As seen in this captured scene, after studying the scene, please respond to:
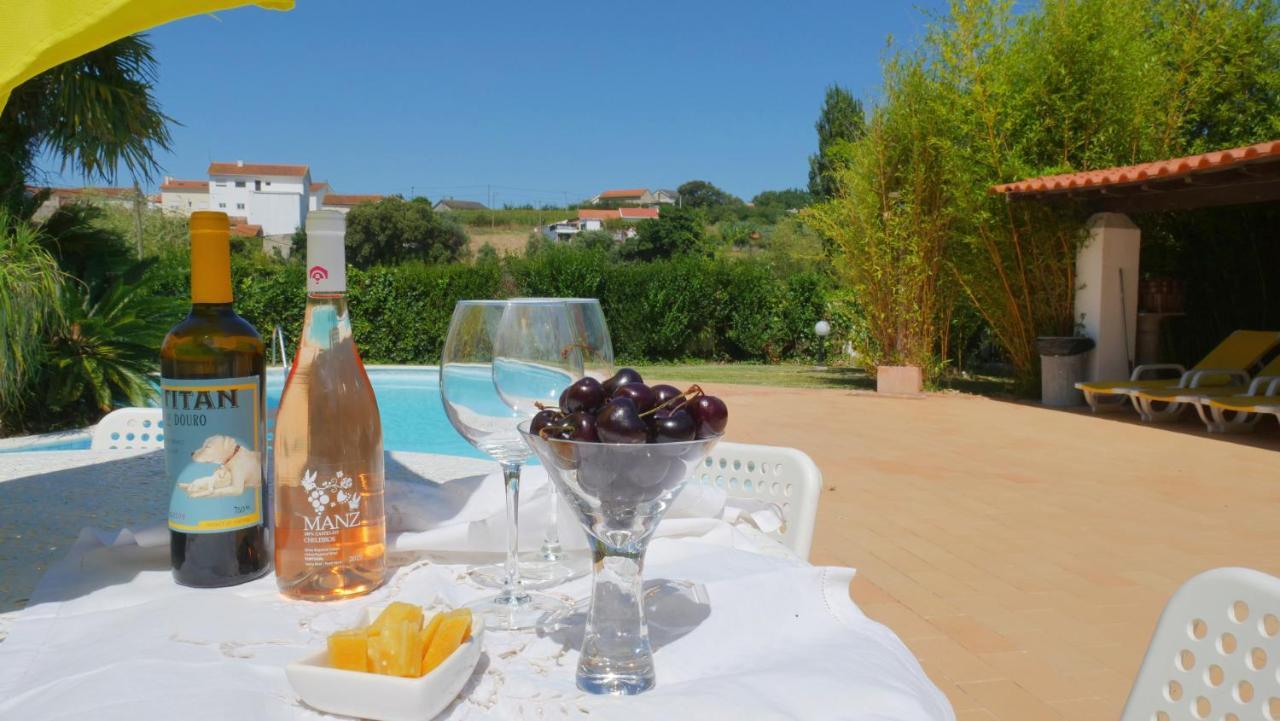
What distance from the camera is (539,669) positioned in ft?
2.47

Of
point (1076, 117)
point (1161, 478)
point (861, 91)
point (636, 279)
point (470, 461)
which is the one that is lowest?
point (1161, 478)

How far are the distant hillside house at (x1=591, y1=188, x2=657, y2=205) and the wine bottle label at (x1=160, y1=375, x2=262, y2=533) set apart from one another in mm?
98270

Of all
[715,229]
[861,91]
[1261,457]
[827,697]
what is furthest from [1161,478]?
[715,229]

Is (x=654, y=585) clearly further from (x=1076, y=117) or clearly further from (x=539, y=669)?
(x=1076, y=117)

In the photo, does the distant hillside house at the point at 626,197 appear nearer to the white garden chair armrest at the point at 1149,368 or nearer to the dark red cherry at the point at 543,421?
the white garden chair armrest at the point at 1149,368

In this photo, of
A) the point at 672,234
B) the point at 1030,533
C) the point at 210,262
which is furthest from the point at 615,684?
the point at 672,234

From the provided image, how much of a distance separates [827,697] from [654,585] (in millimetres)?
319

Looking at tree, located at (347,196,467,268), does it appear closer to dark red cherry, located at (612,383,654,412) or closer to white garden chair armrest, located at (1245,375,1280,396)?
white garden chair armrest, located at (1245,375,1280,396)

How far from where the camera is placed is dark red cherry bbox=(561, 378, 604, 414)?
29.7 inches

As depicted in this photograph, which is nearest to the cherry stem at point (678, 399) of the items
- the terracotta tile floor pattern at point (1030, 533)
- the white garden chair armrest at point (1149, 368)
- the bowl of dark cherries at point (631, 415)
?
the bowl of dark cherries at point (631, 415)

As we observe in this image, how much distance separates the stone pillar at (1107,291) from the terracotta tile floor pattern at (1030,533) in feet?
4.60

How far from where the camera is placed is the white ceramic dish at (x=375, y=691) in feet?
2.02

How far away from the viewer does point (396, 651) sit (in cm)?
65

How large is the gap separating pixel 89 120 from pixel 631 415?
6.76 m
